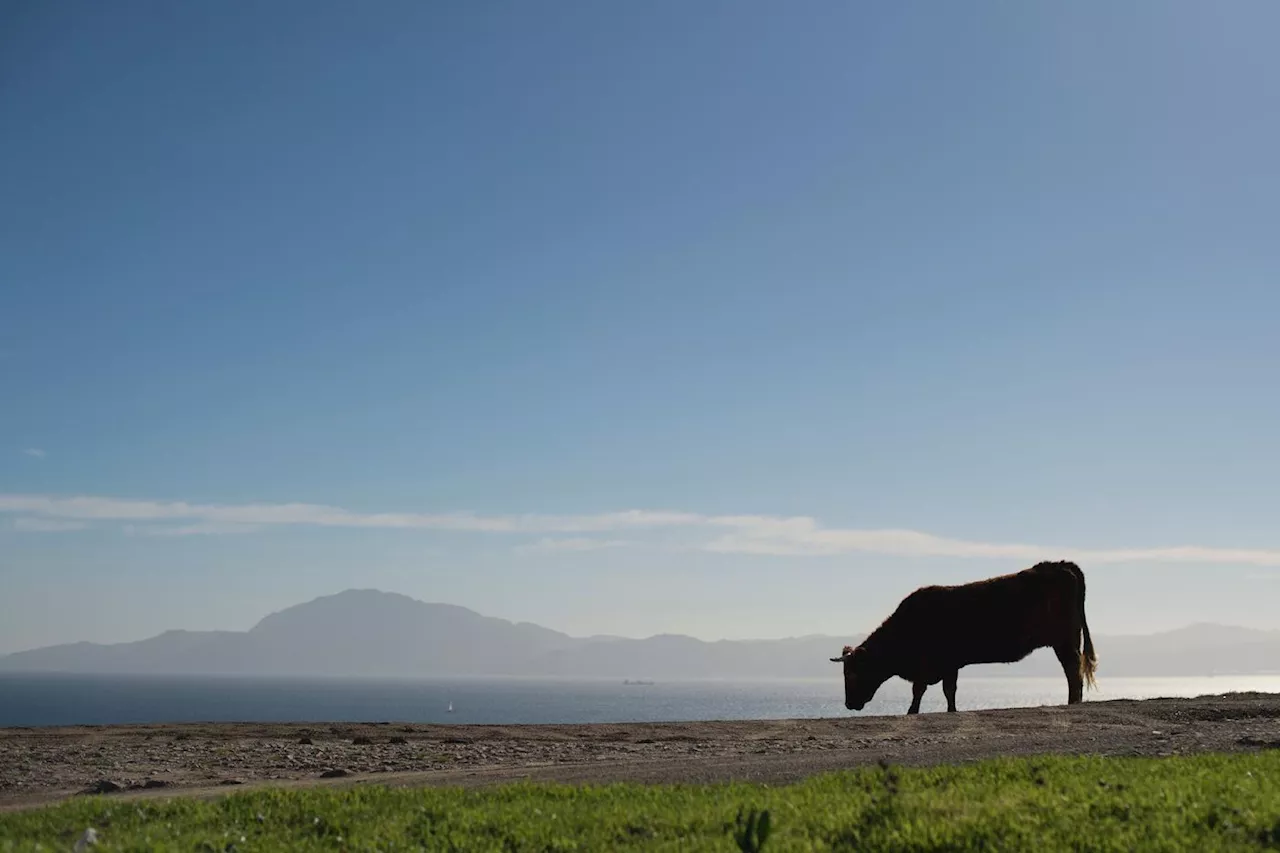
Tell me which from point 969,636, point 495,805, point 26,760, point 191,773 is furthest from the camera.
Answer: point 969,636

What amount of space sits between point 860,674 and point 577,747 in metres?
19.8

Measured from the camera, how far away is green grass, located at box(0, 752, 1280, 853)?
9.59 meters

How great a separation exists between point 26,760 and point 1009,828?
59.1 feet

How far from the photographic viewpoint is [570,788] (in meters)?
12.6

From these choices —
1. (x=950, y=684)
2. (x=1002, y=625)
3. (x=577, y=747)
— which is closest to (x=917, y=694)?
Result: (x=950, y=684)

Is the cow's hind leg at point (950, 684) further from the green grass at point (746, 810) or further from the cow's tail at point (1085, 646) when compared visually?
the green grass at point (746, 810)

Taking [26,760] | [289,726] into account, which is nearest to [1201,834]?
[26,760]

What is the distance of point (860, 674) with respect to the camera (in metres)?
36.8

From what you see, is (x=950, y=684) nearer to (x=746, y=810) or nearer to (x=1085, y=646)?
(x=1085, y=646)

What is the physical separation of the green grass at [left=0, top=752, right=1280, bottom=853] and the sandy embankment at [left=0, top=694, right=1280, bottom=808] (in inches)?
90.2

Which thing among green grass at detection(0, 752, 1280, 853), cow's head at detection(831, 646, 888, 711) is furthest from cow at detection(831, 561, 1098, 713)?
green grass at detection(0, 752, 1280, 853)

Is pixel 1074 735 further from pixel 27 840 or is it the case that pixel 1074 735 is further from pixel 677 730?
pixel 27 840

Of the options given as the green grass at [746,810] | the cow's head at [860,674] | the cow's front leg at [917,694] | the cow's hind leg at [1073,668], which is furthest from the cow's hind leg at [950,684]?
the green grass at [746,810]

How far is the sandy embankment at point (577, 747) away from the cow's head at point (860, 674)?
10846mm
